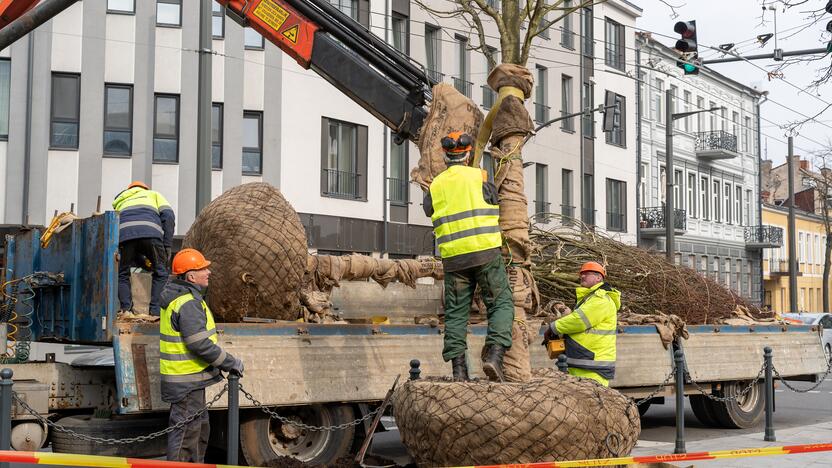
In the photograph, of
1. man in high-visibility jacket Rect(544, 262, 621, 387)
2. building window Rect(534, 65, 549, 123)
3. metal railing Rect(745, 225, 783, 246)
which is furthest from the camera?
metal railing Rect(745, 225, 783, 246)

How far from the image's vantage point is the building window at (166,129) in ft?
82.3

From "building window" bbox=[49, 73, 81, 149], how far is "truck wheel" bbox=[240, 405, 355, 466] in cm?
1698

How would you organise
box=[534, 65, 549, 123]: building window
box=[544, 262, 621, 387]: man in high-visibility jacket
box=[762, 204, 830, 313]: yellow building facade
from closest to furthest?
box=[544, 262, 621, 387]: man in high-visibility jacket, box=[534, 65, 549, 123]: building window, box=[762, 204, 830, 313]: yellow building facade

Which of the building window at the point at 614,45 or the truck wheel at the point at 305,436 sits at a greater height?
the building window at the point at 614,45

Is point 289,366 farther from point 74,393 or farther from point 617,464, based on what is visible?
point 617,464

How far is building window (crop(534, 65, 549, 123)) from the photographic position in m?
36.6

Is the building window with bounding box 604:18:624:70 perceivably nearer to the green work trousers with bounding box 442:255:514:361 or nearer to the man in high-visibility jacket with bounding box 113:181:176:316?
the man in high-visibility jacket with bounding box 113:181:176:316

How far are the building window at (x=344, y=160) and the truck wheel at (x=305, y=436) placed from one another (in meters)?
17.9

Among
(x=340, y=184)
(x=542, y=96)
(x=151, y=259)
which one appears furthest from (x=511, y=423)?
(x=542, y=96)

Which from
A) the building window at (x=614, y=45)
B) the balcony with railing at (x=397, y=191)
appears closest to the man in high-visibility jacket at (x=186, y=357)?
the balcony with railing at (x=397, y=191)

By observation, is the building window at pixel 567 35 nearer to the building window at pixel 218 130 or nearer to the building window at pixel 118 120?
the building window at pixel 218 130

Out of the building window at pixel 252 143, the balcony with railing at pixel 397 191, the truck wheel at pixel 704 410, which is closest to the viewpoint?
the truck wheel at pixel 704 410

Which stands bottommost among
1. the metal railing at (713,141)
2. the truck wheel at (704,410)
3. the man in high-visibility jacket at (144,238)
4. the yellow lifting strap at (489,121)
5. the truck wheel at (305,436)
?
the truck wheel at (704,410)

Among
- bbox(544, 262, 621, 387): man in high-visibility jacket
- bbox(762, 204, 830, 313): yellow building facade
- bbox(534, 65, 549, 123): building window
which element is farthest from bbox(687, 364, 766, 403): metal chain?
bbox(762, 204, 830, 313): yellow building facade
